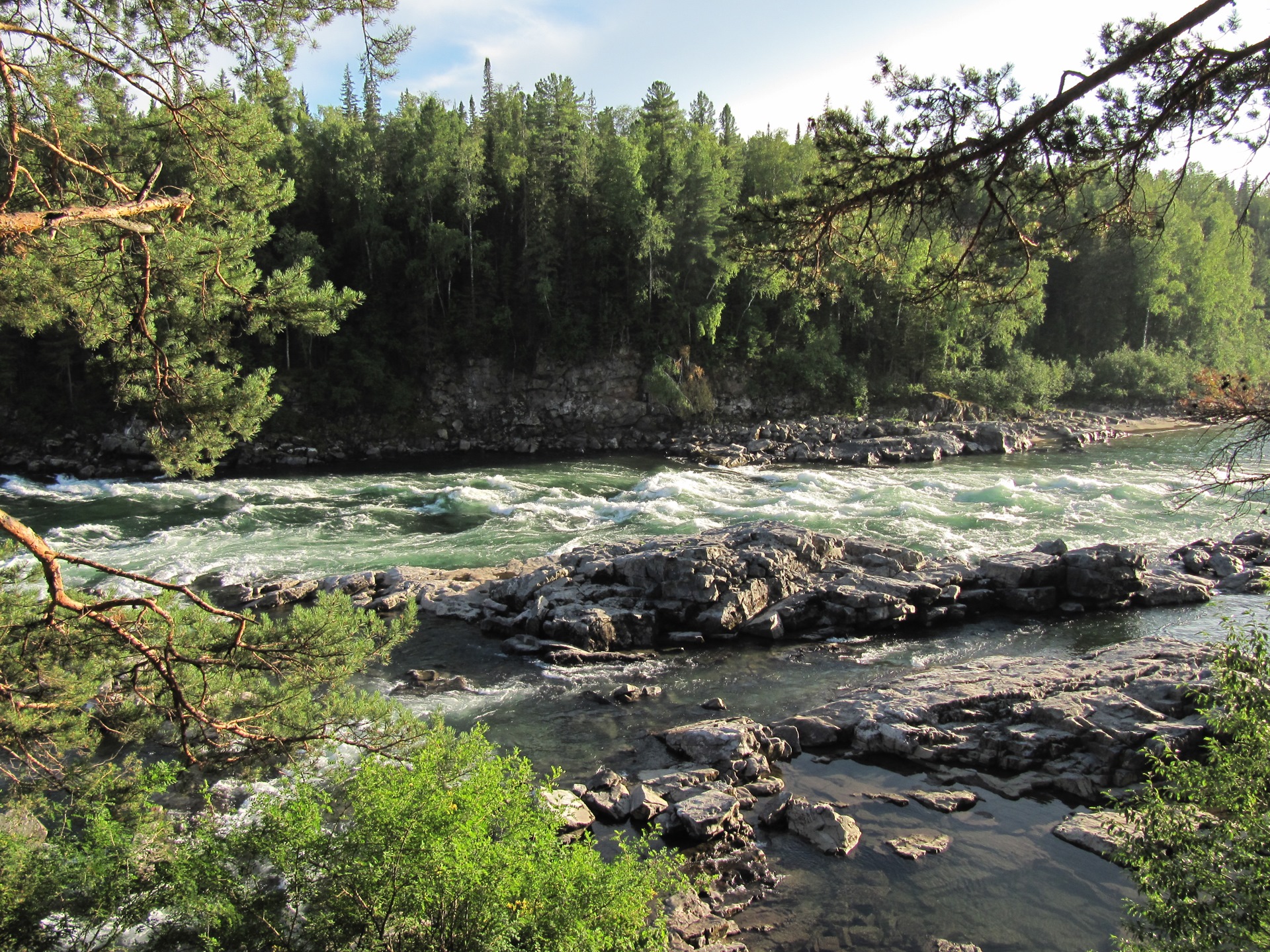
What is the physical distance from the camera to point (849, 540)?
16.5 metres

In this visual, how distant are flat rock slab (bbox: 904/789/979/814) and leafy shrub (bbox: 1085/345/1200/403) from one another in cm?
4827

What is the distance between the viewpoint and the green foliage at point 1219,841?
13.9 feet

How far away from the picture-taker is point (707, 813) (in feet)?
25.9

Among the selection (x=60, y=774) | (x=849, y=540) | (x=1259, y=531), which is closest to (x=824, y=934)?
(x=60, y=774)

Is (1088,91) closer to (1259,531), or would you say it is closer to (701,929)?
(701,929)

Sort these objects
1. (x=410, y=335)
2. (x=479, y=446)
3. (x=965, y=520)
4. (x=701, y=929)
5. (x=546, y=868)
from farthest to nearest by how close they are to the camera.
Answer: (x=410, y=335) < (x=479, y=446) < (x=965, y=520) < (x=701, y=929) < (x=546, y=868)

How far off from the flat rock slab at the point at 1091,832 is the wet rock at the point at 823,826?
2227mm

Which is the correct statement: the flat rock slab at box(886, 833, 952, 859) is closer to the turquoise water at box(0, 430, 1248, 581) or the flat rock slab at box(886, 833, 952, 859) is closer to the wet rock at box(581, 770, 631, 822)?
the wet rock at box(581, 770, 631, 822)

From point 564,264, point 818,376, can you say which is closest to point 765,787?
point 818,376

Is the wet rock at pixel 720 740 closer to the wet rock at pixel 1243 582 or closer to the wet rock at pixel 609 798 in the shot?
the wet rock at pixel 609 798

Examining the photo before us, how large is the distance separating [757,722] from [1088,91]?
7968 millimetres

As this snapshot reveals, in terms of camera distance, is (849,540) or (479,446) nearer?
(849,540)

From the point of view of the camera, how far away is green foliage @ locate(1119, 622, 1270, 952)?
4.23 metres

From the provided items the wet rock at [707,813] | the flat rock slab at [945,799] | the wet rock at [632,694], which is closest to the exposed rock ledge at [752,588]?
the wet rock at [632,694]
